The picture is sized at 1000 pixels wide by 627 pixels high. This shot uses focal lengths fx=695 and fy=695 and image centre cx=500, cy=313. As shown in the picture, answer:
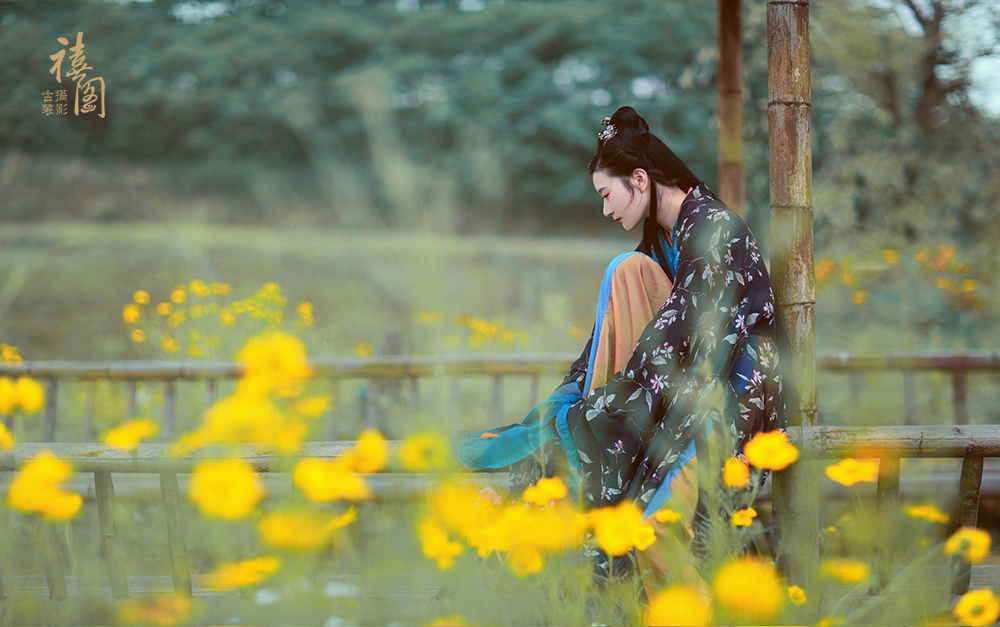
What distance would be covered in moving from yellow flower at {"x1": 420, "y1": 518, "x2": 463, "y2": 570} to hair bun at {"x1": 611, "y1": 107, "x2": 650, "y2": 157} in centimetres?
96

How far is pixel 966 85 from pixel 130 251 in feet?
31.1

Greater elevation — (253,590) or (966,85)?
(966,85)

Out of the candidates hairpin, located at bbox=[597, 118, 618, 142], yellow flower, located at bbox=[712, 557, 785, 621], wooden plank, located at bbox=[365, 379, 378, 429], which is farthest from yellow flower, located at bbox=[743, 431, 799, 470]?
wooden plank, located at bbox=[365, 379, 378, 429]

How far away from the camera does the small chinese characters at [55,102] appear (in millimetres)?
2814

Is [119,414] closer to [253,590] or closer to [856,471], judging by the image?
[253,590]

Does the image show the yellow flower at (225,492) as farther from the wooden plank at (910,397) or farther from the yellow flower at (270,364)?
the wooden plank at (910,397)

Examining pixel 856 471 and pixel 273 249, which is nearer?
pixel 856 471

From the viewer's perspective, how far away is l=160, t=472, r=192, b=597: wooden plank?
1412mm

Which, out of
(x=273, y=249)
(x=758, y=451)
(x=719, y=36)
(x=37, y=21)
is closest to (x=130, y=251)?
(x=273, y=249)

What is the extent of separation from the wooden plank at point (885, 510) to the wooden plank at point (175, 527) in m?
1.37

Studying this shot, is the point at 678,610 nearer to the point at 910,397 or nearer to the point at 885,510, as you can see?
the point at 885,510

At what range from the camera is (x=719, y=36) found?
198 centimetres

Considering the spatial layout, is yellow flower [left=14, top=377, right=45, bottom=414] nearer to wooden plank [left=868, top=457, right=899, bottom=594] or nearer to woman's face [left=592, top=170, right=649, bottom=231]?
woman's face [left=592, top=170, right=649, bottom=231]

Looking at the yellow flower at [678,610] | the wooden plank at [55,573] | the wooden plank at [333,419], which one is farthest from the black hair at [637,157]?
the wooden plank at [333,419]
